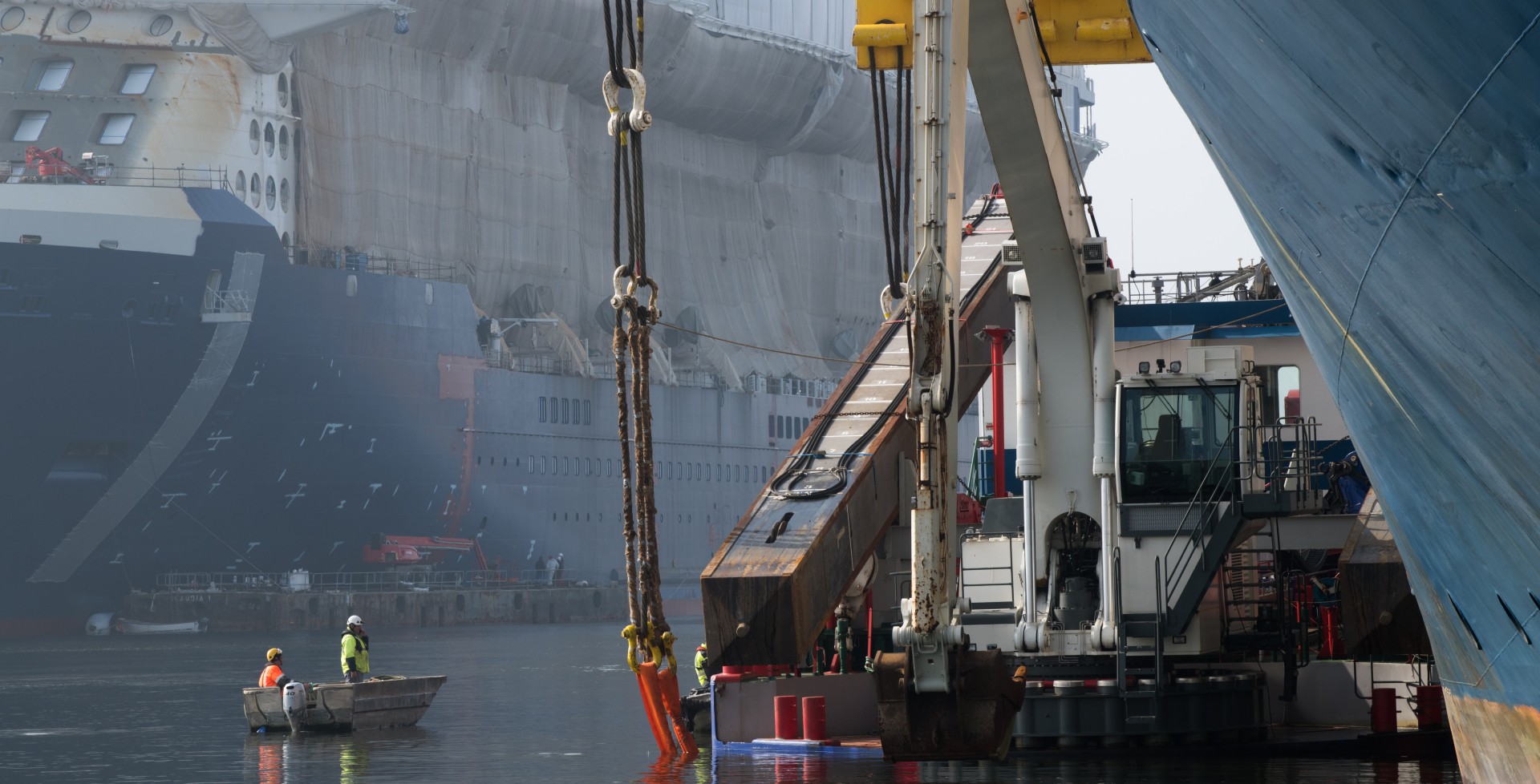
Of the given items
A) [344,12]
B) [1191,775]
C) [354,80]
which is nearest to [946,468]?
[1191,775]

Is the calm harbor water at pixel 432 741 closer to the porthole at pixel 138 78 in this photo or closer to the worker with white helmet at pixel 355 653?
the worker with white helmet at pixel 355 653

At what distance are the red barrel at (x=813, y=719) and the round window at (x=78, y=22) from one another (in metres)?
48.9

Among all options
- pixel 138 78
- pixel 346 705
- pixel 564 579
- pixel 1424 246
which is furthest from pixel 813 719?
pixel 564 579

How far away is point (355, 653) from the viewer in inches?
1049

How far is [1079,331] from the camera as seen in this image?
20484mm

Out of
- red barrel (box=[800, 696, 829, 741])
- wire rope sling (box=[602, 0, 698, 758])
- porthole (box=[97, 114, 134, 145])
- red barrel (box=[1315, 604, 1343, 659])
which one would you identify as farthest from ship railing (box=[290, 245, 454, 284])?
wire rope sling (box=[602, 0, 698, 758])

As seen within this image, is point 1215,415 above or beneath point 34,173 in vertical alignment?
beneath

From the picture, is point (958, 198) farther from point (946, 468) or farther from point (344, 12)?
point (344, 12)

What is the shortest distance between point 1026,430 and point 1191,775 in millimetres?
3947

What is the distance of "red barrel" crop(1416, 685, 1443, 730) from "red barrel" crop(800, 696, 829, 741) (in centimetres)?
628

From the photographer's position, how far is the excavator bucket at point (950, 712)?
12945 mm

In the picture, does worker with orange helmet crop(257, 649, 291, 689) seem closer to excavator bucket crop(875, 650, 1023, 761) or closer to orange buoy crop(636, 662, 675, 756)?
orange buoy crop(636, 662, 675, 756)

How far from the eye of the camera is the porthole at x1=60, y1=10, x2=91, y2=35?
6194 cm

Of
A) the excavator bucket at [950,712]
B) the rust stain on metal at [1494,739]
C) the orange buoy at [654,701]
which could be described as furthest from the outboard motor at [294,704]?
the rust stain on metal at [1494,739]
